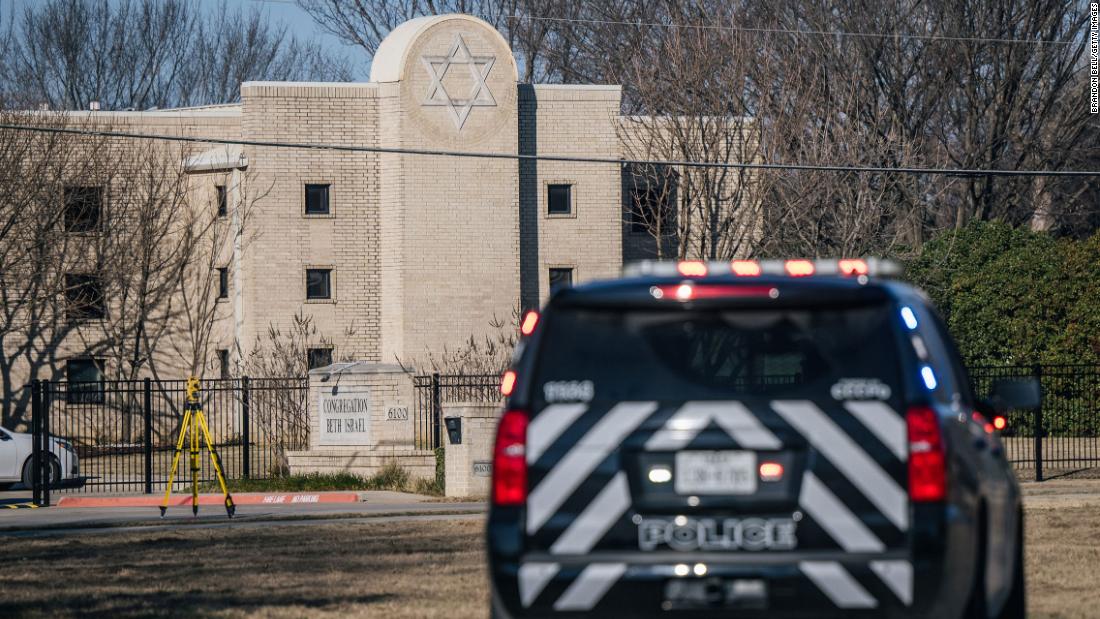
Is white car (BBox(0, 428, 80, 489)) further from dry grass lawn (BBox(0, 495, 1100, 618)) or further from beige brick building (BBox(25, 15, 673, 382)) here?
beige brick building (BBox(25, 15, 673, 382))

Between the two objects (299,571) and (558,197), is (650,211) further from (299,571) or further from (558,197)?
(299,571)

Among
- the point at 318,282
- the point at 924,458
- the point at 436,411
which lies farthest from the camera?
the point at 318,282

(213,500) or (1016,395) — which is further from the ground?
(1016,395)

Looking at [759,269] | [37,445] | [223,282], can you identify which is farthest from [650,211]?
[759,269]

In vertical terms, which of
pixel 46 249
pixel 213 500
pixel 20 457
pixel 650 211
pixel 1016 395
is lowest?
pixel 213 500

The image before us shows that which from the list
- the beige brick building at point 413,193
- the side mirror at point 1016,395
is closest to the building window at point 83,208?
the beige brick building at point 413,193

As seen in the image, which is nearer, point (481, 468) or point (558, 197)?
point (481, 468)

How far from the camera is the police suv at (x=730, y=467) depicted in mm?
6102

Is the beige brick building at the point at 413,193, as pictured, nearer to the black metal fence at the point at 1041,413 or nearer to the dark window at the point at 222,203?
the dark window at the point at 222,203

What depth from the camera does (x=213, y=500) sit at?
2283 centimetres

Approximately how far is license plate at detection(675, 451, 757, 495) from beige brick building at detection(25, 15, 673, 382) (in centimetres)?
2983

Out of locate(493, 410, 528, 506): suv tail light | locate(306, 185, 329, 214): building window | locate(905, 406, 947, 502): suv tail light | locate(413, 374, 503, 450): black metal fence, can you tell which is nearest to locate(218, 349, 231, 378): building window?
locate(306, 185, 329, 214): building window

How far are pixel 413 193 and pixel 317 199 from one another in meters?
2.63

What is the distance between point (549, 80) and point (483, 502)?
31156 mm
